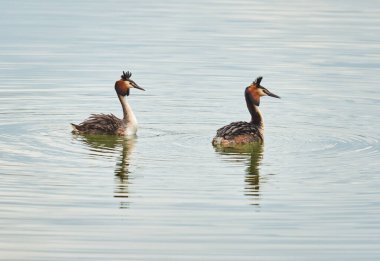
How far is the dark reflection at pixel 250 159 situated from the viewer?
1554cm

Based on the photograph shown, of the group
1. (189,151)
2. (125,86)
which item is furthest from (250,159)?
(125,86)

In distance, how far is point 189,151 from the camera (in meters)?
17.9

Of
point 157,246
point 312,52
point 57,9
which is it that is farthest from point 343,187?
point 57,9

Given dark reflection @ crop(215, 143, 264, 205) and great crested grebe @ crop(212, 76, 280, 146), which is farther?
great crested grebe @ crop(212, 76, 280, 146)

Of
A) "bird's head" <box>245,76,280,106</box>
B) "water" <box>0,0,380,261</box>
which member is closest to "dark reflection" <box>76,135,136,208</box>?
"water" <box>0,0,380,261</box>

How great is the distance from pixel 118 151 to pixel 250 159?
1983 millimetres

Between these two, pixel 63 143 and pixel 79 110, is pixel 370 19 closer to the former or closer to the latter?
pixel 79 110

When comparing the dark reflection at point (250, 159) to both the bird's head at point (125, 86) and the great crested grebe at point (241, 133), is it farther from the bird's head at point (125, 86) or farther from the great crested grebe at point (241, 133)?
the bird's head at point (125, 86)

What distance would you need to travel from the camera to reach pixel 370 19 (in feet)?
130

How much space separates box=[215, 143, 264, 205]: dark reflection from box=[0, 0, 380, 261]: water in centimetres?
4

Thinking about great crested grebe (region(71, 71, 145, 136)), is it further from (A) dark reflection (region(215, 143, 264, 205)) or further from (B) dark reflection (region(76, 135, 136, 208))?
(A) dark reflection (region(215, 143, 264, 205))

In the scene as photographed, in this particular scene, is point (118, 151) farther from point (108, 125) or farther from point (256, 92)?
point (256, 92)

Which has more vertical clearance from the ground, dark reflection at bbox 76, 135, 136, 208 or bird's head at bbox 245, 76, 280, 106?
bird's head at bbox 245, 76, 280, 106

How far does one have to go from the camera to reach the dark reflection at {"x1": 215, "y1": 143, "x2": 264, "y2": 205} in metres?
15.5
